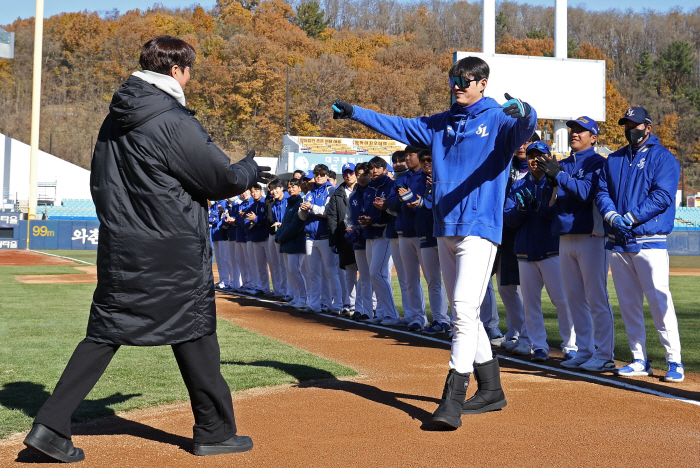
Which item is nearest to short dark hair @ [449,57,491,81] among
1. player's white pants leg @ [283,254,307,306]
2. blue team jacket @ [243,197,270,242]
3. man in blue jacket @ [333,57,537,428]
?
man in blue jacket @ [333,57,537,428]

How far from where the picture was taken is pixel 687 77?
83312 mm

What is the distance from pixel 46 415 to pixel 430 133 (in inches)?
110

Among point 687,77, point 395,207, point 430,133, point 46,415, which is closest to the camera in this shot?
point 46,415

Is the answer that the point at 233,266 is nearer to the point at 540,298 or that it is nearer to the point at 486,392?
the point at 540,298

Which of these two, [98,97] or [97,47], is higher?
[97,47]

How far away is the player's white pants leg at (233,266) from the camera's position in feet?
50.2

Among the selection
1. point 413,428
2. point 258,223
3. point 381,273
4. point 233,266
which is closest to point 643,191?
point 413,428

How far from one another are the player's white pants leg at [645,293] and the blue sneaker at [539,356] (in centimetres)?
91

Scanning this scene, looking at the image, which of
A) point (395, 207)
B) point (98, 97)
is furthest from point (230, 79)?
point (395, 207)

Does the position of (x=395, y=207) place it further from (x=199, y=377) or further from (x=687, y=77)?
(x=687, y=77)

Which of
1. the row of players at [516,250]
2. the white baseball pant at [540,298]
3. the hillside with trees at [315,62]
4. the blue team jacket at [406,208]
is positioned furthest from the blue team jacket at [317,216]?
the hillside with trees at [315,62]

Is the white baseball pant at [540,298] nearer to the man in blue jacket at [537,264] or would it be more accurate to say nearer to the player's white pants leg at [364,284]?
the man in blue jacket at [537,264]

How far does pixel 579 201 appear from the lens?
243 inches

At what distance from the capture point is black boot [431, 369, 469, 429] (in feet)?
13.4
